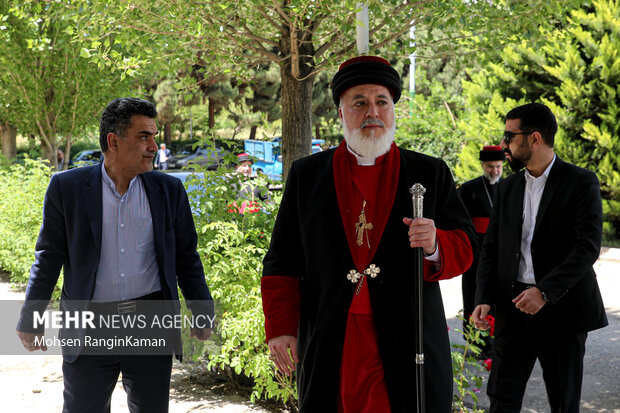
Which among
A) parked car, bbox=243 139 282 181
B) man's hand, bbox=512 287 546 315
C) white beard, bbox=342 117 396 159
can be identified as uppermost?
parked car, bbox=243 139 282 181

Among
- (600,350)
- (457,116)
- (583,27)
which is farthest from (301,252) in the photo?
(457,116)

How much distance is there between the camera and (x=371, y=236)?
286 cm

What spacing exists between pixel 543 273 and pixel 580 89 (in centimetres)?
1075

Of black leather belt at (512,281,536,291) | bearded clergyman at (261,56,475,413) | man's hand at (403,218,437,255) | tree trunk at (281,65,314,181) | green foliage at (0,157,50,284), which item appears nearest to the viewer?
man's hand at (403,218,437,255)

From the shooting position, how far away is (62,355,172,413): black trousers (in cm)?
345

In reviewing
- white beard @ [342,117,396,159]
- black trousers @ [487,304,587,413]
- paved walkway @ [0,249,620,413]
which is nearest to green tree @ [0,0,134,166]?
paved walkway @ [0,249,620,413]

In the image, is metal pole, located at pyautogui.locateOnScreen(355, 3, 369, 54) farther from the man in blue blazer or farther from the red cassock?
the red cassock

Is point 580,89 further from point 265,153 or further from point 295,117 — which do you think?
point 295,117

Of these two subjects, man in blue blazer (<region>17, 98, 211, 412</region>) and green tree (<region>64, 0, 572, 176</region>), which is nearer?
man in blue blazer (<region>17, 98, 211, 412</region>)

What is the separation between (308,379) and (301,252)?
566mm

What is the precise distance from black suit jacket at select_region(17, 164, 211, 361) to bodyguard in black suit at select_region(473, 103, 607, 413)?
6.56ft

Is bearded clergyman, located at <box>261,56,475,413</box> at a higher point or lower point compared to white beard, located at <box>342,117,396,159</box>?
lower

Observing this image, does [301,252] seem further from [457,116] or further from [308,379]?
[457,116]

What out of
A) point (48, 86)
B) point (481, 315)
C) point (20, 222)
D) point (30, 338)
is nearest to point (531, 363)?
point (481, 315)
